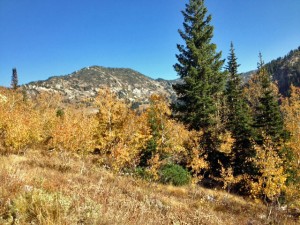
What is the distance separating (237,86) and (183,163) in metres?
24.0

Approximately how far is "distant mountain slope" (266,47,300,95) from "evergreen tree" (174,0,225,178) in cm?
13156

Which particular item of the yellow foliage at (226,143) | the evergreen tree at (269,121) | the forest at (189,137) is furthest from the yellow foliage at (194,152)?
the evergreen tree at (269,121)

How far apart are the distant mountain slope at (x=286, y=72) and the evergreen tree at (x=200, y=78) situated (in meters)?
132

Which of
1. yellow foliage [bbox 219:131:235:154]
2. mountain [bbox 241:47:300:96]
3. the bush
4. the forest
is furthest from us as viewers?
mountain [bbox 241:47:300:96]

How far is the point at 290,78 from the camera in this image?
510 ft

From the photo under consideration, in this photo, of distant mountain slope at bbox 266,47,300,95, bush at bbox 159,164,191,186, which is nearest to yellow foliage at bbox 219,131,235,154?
bush at bbox 159,164,191,186

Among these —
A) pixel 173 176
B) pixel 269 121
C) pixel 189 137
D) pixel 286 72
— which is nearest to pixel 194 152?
pixel 189 137

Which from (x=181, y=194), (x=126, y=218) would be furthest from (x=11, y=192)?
(x=181, y=194)

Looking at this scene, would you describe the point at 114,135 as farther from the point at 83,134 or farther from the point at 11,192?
the point at 11,192

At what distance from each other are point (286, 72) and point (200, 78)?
533 ft

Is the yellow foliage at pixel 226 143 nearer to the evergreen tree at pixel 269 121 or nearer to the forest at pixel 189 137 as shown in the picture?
the forest at pixel 189 137

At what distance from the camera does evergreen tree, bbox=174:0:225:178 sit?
2880 cm

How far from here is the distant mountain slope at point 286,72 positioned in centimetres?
15250

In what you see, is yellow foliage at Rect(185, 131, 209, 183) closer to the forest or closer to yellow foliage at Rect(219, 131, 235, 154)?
the forest
